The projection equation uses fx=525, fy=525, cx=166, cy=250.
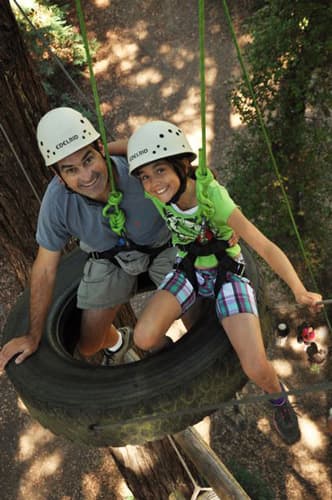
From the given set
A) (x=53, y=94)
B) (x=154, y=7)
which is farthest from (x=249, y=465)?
(x=154, y=7)

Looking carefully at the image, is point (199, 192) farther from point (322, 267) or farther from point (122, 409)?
point (322, 267)

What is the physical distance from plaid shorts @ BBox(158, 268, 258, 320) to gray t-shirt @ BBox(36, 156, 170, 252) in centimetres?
24

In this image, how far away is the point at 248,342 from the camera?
185cm

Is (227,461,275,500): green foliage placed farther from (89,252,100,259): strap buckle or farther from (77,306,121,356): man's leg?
(89,252,100,259): strap buckle

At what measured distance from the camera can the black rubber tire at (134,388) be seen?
1.82 metres

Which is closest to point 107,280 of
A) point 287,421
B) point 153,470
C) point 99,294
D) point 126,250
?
point 99,294

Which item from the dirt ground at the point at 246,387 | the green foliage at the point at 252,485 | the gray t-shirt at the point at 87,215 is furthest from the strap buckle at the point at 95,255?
the green foliage at the point at 252,485

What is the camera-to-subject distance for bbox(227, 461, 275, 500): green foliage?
5.17 metres

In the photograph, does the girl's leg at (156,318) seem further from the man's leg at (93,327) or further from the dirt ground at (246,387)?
the dirt ground at (246,387)

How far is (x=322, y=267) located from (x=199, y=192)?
439 centimetres

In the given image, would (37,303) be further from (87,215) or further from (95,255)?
(87,215)

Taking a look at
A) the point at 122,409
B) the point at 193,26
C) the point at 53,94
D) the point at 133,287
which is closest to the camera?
the point at 122,409

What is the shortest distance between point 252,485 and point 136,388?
3.96m

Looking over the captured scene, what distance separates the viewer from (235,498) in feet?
9.42
